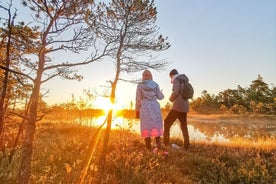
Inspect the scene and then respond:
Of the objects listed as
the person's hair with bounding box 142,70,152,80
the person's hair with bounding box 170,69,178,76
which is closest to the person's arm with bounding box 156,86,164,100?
the person's hair with bounding box 142,70,152,80

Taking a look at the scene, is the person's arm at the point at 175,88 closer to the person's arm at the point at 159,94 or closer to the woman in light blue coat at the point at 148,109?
Answer: the person's arm at the point at 159,94

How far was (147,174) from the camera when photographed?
6.10 m

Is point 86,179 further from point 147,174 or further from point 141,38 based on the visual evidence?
point 141,38

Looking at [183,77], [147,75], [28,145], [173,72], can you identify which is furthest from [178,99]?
[28,145]

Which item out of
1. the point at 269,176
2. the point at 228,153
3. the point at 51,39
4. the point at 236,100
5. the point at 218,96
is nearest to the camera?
the point at 51,39

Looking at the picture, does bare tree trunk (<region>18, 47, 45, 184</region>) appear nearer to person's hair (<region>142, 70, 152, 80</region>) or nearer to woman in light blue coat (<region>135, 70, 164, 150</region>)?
woman in light blue coat (<region>135, 70, 164, 150</region>)

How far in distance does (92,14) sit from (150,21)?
3206 millimetres

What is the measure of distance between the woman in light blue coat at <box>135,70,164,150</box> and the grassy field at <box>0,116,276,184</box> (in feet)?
1.93

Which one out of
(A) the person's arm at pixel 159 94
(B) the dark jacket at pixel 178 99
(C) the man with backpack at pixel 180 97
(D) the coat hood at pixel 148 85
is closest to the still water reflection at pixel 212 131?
(D) the coat hood at pixel 148 85

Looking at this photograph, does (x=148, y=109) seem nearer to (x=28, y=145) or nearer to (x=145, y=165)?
(x=145, y=165)

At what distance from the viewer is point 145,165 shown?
7387 mm

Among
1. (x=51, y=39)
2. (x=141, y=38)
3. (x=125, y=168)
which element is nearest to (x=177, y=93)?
(x=141, y=38)

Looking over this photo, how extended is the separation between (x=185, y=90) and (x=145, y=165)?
3.21m

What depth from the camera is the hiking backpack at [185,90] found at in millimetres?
9672
